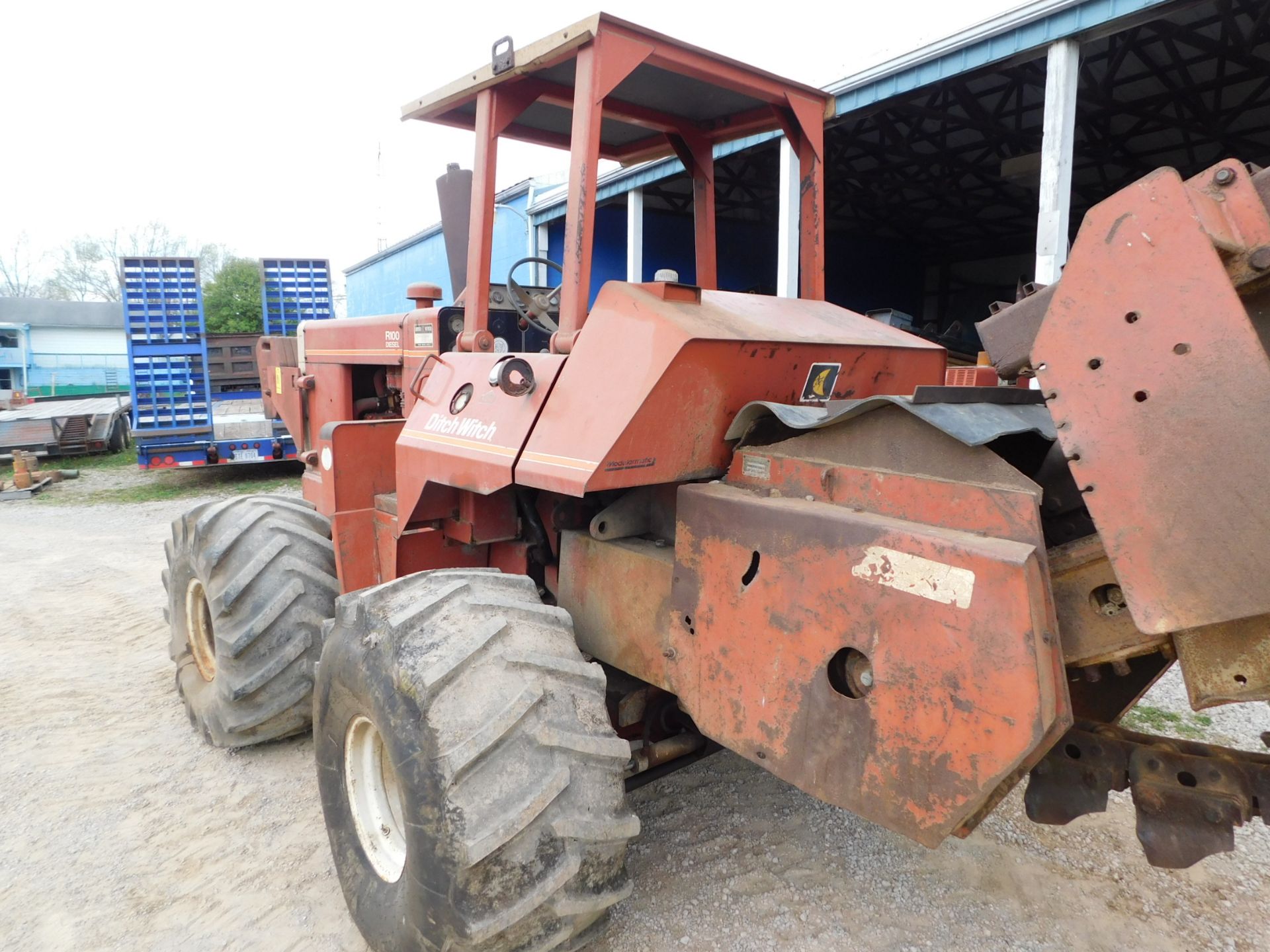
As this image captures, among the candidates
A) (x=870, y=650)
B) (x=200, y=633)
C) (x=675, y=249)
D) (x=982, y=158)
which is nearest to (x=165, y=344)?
(x=200, y=633)

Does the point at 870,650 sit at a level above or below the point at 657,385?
below

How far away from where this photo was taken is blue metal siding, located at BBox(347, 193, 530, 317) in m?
14.8

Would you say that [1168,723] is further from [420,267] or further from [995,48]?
[420,267]

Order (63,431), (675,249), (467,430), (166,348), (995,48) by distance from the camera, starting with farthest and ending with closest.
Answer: (675,249)
(63,431)
(166,348)
(995,48)
(467,430)

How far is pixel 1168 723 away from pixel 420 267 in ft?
52.4

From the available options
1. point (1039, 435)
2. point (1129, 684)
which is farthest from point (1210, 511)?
point (1129, 684)

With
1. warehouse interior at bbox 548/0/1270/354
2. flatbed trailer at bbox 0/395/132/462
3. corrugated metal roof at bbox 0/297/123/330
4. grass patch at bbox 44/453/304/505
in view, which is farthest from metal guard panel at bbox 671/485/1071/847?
corrugated metal roof at bbox 0/297/123/330

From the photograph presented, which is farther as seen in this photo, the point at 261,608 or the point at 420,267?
the point at 420,267

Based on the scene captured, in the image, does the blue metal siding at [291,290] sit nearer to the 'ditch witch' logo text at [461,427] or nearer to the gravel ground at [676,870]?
the gravel ground at [676,870]

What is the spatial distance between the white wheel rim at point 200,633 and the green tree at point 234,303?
53.5 feet

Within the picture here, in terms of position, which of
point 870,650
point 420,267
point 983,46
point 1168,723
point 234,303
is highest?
point 983,46

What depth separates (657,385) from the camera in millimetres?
2039

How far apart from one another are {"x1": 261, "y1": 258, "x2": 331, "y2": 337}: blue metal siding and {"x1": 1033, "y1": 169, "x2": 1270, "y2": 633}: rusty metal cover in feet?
41.9

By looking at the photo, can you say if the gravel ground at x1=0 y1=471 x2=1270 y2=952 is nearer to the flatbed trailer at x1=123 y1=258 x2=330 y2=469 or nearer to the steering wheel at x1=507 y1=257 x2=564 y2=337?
the steering wheel at x1=507 y1=257 x2=564 y2=337
